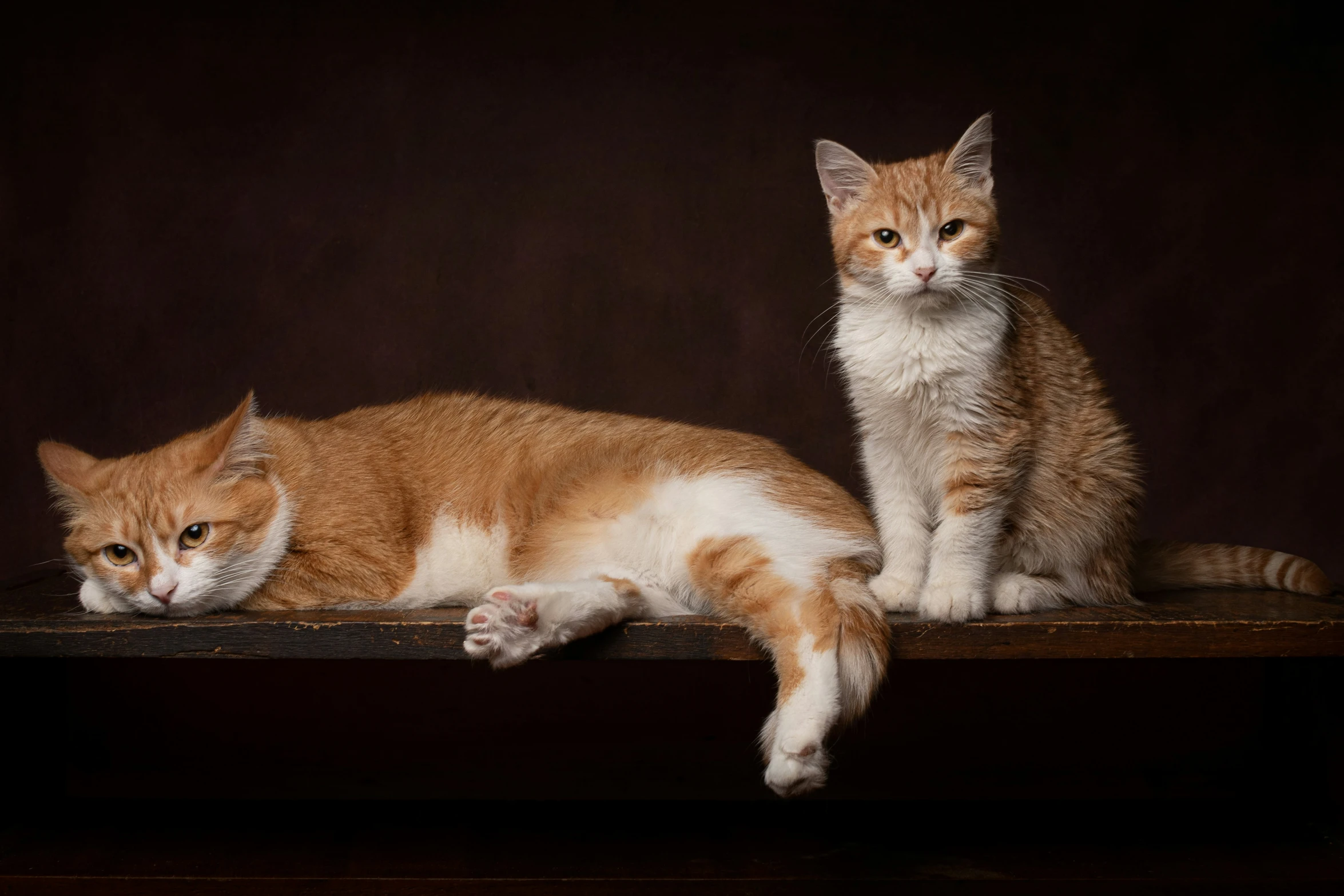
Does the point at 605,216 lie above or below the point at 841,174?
below

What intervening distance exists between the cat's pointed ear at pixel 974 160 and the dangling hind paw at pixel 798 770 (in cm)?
129

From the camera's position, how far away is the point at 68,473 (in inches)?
101

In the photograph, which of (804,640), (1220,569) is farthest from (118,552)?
(1220,569)

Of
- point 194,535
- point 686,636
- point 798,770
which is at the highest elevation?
point 194,535

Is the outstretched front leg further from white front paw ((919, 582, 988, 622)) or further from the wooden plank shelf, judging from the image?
white front paw ((919, 582, 988, 622))

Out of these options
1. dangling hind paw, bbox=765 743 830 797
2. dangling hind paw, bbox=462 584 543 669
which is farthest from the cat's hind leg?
dangling hind paw, bbox=462 584 543 669

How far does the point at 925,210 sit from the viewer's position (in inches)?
96.6

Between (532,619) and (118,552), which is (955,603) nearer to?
(532,619)

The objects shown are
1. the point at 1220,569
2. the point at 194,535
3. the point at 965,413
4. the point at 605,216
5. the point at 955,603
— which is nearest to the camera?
the point at 955,603

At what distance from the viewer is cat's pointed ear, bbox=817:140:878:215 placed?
8.48ft

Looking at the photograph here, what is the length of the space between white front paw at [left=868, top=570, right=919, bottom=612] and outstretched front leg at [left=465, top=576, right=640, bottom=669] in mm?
560

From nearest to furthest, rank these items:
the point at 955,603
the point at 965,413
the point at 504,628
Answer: the point at 504,628
the point at 955,603
the point at 965,413

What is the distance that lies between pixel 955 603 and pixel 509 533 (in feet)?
3.66

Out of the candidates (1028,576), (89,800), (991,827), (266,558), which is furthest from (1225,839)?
(89,800)
